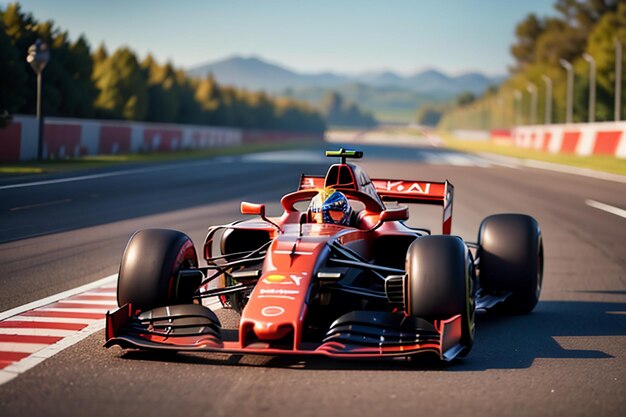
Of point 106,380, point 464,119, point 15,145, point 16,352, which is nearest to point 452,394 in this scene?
point 106,380

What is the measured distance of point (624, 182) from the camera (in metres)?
33.5

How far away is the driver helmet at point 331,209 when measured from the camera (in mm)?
8672

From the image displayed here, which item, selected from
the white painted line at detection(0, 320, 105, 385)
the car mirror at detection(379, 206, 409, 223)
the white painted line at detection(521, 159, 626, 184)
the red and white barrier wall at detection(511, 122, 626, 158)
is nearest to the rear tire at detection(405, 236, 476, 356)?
the car mirror at detection(379, 206, 409, 223)

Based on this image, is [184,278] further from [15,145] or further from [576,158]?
[576,158]

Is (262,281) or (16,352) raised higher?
(262,281)

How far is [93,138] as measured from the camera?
39125mm

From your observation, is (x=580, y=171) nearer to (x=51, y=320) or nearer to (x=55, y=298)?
Answer: (x=55, y=298)

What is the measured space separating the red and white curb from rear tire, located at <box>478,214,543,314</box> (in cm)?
343

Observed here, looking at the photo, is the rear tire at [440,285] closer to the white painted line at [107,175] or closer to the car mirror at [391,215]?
the car mirror at [391,215]

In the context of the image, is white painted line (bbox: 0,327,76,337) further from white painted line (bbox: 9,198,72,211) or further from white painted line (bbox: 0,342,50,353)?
white painted line (bbox: 9,198,72,211)

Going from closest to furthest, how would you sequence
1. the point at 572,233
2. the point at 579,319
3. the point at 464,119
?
the point at 579,319 → the point at 572,233 → the point at 464,119

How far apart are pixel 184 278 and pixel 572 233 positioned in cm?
1097

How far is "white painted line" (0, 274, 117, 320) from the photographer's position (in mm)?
8750

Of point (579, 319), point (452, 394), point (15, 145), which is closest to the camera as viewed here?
point (452, 394)
